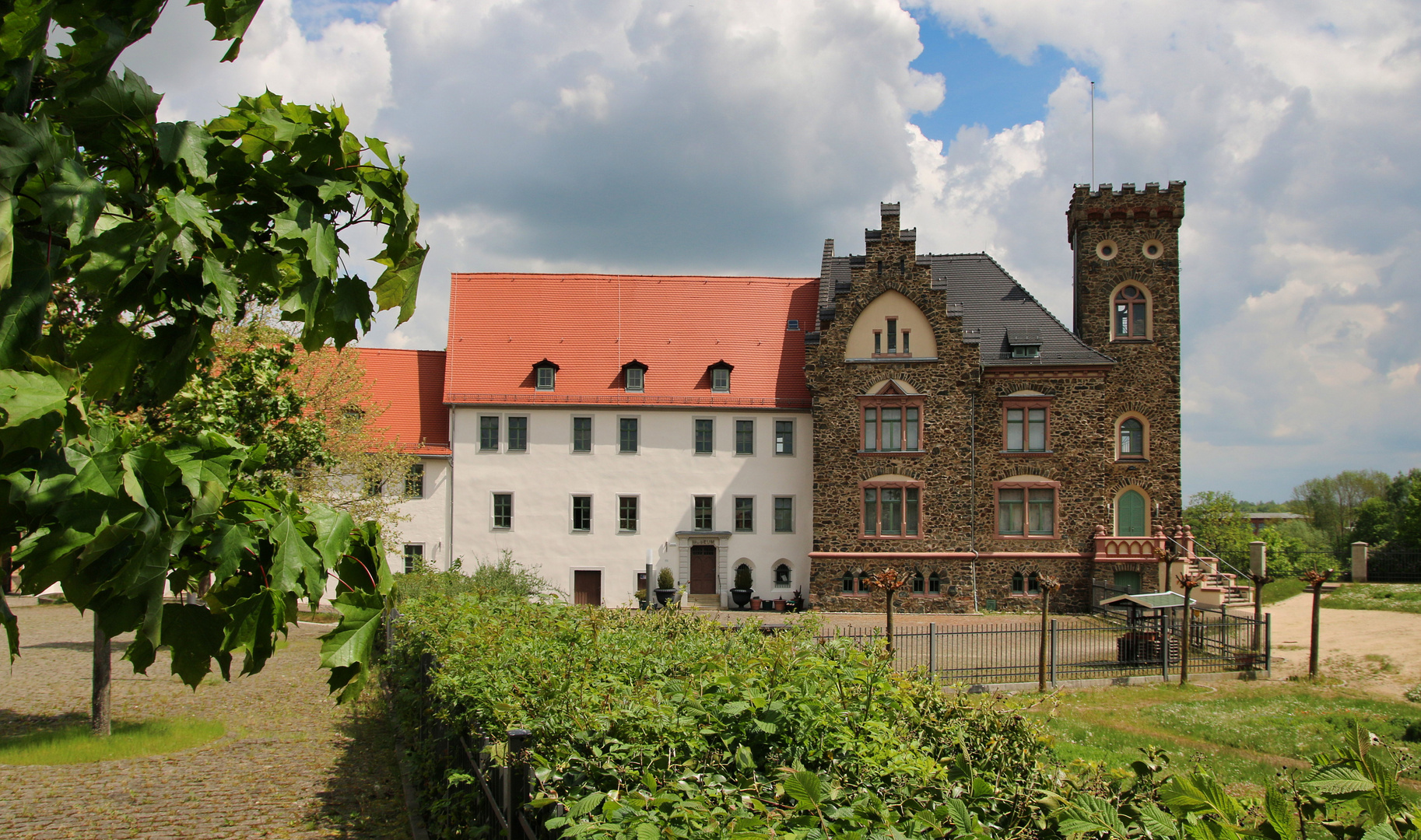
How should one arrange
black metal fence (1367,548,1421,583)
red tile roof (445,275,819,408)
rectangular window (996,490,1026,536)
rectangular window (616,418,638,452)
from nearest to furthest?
rectangular window (996,490,1026,536) → rectangular window (616,418,638,452) → red tile roof (445,275,819,408) → black metal fence (1367,548,1421,583)

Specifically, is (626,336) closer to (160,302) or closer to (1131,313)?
(1131,313)

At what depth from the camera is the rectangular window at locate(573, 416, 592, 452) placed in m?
32.4

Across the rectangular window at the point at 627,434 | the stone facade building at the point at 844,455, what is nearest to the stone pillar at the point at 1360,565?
the stone facade building at the point at 844,455

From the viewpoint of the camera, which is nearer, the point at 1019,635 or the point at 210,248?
the point at 210,248

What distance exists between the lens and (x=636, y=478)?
32250mm

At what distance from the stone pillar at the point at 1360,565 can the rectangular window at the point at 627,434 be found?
35.0m

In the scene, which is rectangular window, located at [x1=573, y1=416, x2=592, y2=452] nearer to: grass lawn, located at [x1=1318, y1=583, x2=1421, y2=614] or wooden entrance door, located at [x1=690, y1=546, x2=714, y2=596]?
wooden entrance door, located at [x1=690, y1=546, x2=714, y2=596]

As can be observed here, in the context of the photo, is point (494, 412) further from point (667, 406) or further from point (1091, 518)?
point (1091, 518)

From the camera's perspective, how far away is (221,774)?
33.8 feet

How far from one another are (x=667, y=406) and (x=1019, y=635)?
47.5 feet

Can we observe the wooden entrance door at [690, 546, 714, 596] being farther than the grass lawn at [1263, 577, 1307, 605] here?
No

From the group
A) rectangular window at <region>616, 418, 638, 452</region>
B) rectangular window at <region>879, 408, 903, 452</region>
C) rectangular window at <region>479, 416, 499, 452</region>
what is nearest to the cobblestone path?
rectangular window at <region>479, 416, 499, 452</region>

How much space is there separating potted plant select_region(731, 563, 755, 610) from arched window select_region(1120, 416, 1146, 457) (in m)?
14.8

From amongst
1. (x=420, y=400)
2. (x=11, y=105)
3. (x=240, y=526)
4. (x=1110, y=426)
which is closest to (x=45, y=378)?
(x=240, y=526)
